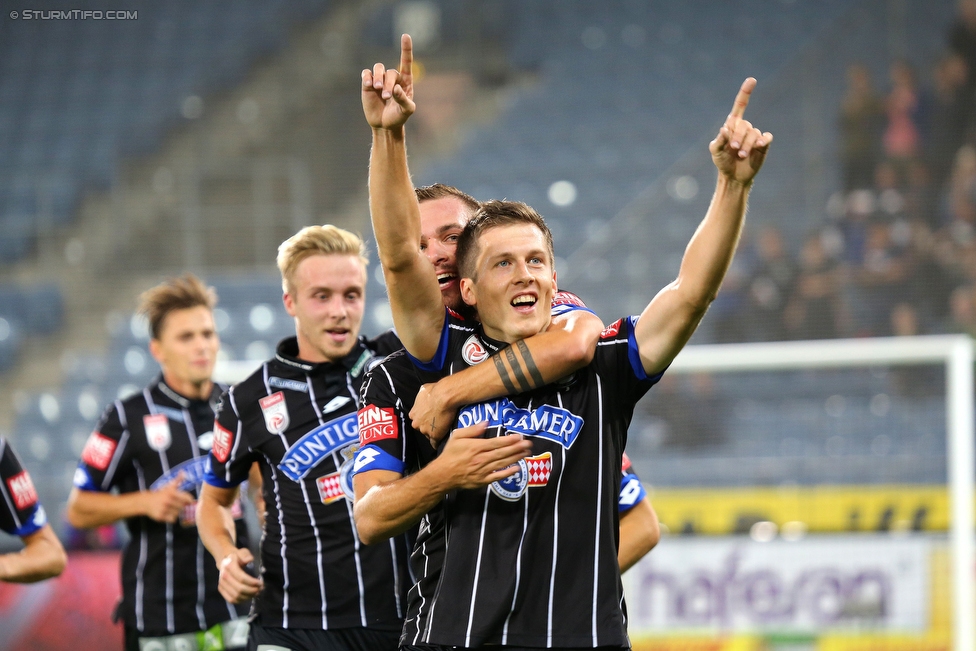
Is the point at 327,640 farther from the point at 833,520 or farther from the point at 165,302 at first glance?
the point at 833,520

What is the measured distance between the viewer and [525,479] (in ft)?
7.62

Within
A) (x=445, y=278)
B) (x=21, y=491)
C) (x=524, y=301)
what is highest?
(x=445, y=278)

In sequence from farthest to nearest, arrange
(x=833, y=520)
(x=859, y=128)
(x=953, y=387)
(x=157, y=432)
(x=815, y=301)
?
(x=859, y=128), (x=815, y=301), (x=833, y=520), (x=953, y=387), (x=157, y=432)

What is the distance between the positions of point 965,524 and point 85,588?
5.34 meters

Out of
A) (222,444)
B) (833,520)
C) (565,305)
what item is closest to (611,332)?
(565,305)

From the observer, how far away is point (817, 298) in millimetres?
9086

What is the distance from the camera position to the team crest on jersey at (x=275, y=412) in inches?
137

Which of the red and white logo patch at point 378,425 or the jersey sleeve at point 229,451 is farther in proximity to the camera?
the jersey sleeve at point 229,451

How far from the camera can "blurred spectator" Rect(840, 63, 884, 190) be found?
983 cm

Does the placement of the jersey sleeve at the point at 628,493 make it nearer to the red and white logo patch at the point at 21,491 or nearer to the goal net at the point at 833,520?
the red and white logo patch at the point at 21,491

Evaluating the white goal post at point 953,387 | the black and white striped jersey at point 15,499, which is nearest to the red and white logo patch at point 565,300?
the black and white striped jersey at point 15,499

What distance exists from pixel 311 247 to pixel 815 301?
636cm

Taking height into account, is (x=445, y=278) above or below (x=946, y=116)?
below

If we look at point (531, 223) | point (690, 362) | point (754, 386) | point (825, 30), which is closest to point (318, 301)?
point (531, 223)
